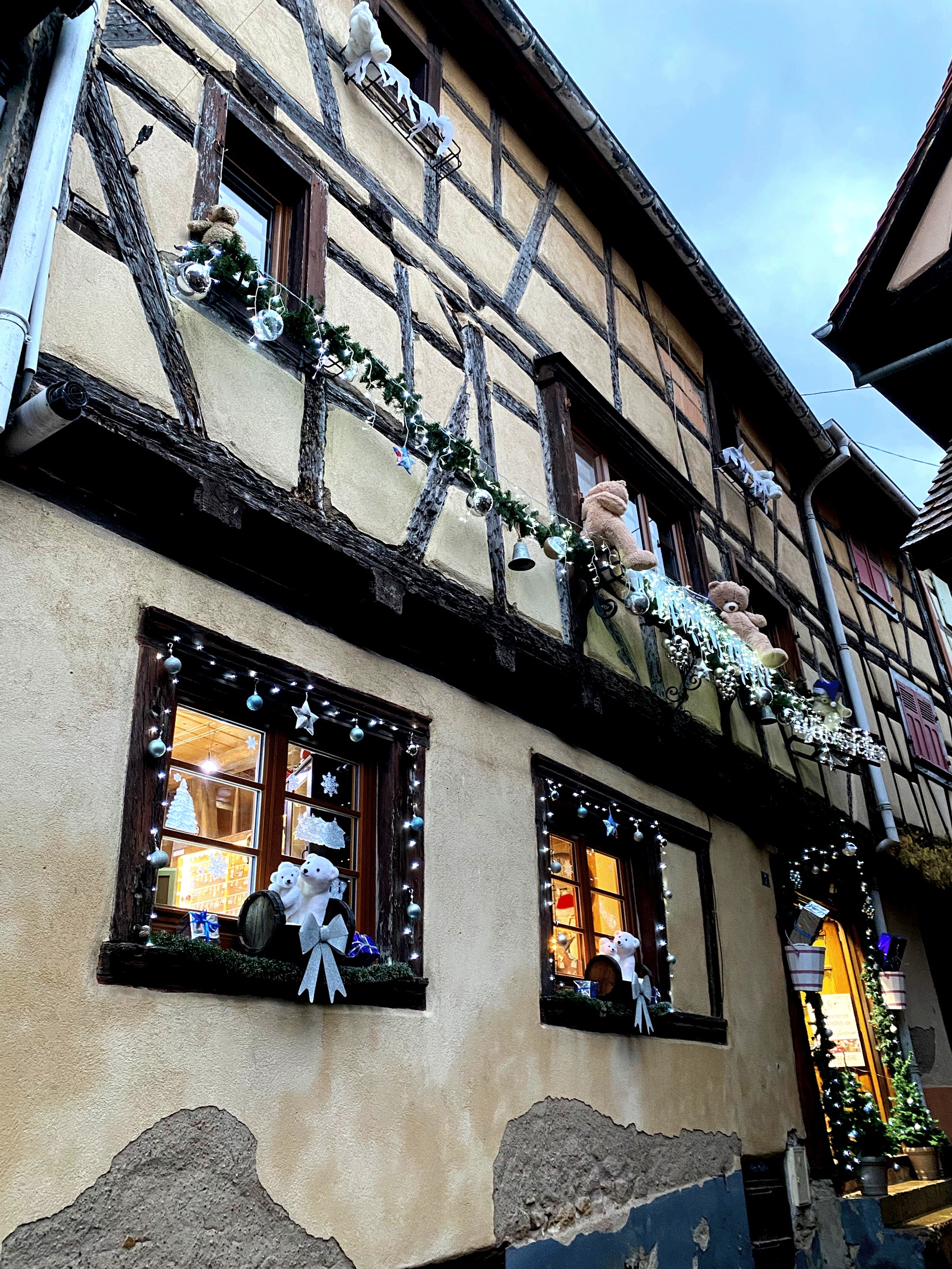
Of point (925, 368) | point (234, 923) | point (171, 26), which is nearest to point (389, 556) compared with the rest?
point (234, 923)

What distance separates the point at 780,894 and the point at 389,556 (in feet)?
15.6

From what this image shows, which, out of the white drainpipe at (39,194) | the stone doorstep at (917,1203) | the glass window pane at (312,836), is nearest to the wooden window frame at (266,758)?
the glass window pane at (312,836)

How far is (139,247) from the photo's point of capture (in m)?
3.93

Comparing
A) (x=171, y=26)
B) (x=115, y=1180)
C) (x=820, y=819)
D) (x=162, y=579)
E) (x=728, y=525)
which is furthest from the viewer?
(x=728, y=525)

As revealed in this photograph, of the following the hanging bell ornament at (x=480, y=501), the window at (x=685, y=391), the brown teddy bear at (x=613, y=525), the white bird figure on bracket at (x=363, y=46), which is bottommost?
the hanging bell ornament at (x=480, y=501)

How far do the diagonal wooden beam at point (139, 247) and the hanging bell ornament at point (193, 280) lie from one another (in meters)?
0.07

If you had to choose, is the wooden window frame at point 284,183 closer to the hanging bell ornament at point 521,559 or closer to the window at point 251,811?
the hanging bell ornament at point 521,559

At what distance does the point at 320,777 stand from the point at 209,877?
2.41ft

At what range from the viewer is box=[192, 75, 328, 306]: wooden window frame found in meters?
4.55

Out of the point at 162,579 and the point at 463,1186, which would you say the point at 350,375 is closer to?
the point at 162,579

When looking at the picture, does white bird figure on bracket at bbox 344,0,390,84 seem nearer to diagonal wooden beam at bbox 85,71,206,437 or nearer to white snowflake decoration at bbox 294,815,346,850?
diagonal wooden beam at bbox 85,71,206,437

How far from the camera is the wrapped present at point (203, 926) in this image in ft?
11.4

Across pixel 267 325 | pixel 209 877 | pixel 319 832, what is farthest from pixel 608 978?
pixel 267 325

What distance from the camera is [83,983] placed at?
9.66 ft
